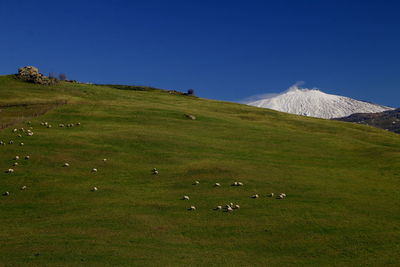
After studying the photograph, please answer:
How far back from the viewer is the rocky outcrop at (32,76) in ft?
335

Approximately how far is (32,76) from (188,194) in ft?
249

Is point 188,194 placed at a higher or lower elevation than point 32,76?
lower

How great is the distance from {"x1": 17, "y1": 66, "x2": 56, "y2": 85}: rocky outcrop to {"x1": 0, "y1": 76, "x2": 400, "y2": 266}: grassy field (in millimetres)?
27419

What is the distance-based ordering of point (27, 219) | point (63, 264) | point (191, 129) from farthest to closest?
point (191, 129) → point (27, 219) → point (63, 264)

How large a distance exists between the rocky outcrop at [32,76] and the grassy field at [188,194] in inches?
1080

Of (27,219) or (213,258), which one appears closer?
(213,258)

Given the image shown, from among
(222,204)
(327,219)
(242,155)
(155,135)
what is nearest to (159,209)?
(222,204)

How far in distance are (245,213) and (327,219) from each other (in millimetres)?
7661

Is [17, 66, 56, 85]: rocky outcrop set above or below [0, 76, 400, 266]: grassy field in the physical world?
above

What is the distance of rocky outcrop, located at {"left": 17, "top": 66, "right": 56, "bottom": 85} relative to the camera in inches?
4016

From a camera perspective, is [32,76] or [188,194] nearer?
[188,194]

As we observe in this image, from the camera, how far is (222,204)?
132ft

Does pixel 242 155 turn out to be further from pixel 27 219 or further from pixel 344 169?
pixel 27 219

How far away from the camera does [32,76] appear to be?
103m
